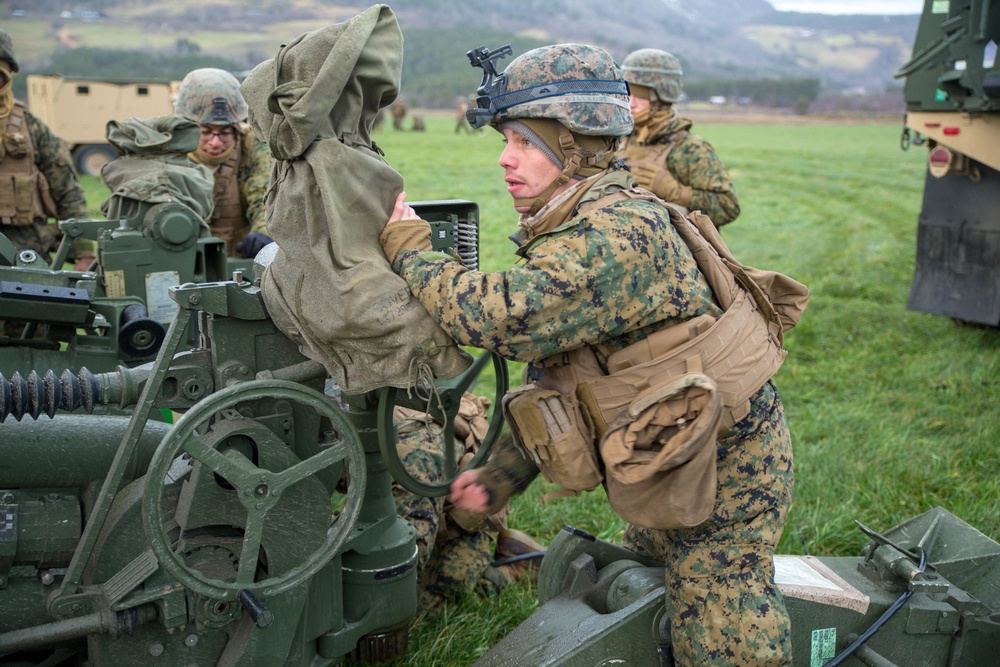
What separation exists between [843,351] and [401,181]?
21.5ft

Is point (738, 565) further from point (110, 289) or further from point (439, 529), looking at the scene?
point (110, 289)

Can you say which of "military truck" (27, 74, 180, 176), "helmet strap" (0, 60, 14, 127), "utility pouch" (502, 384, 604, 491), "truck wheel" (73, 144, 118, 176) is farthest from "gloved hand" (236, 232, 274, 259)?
"military truck" (27, 74, 180, 176)

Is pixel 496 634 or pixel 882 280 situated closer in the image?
pixel 496 634

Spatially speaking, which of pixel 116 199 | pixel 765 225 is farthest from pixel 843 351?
pixel 765 225

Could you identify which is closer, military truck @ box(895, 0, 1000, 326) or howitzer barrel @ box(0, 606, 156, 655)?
howitzer barrel @ box(0, 606, 156, 655)

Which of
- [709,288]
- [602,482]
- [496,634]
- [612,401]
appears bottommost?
[496,634]

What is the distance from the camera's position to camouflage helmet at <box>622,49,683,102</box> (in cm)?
717

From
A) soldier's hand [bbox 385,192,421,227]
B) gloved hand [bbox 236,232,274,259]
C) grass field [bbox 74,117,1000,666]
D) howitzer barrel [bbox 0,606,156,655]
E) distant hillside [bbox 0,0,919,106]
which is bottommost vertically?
grass field [bbox 74,117,1000,666]

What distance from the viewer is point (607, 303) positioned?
9.03 feet

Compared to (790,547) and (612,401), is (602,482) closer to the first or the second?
(612,401)

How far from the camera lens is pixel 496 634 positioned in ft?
14.1

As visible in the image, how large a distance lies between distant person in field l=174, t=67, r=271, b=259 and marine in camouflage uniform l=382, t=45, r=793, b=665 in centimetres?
363

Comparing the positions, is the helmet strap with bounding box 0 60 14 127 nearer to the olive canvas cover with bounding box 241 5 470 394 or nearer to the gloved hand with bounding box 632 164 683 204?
the gloved hand with bounding box 632 164 683 204

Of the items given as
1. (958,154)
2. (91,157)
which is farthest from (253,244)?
(91,157)
